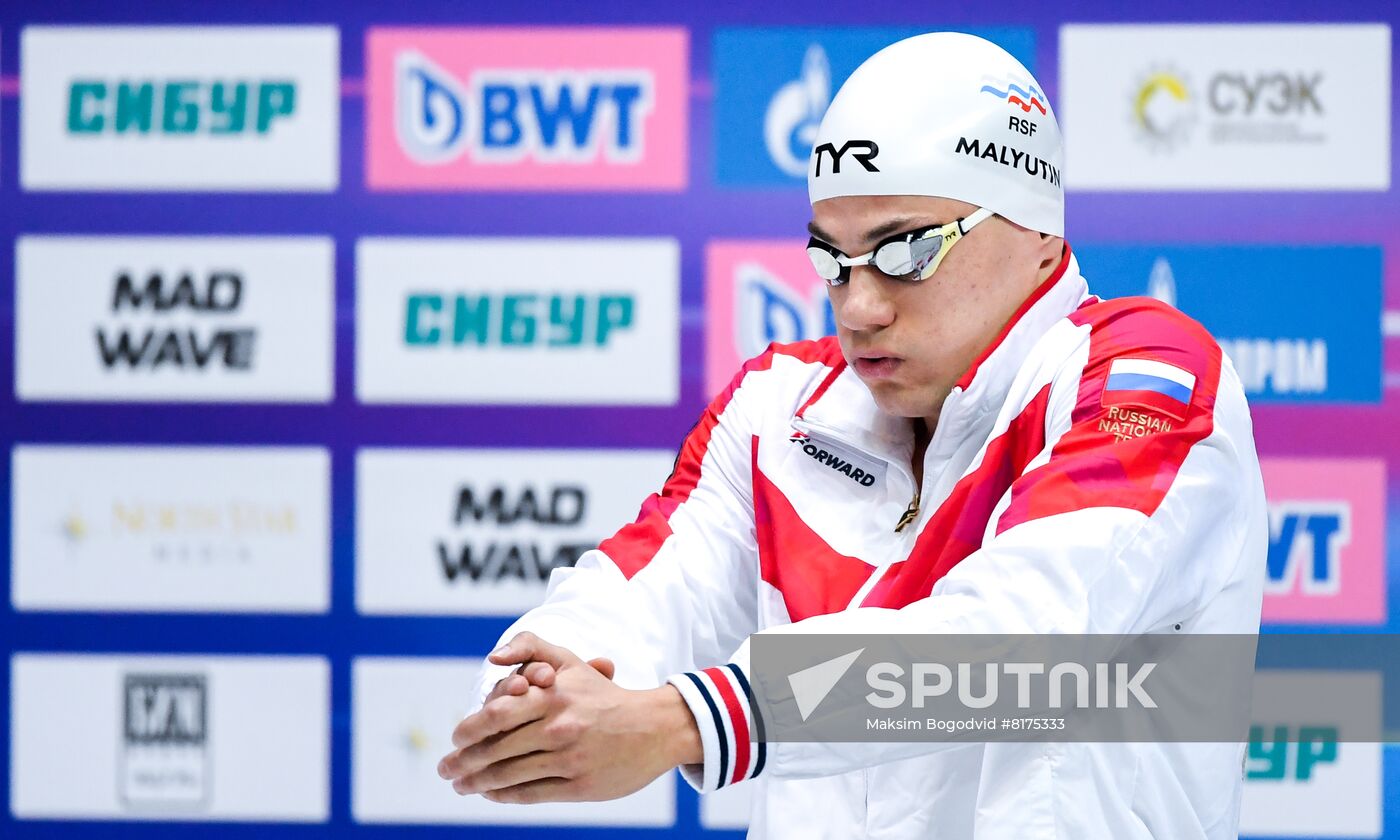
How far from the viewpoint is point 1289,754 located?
8.89 feet

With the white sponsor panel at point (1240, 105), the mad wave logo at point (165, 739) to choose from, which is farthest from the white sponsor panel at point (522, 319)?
the white sponsor panel at point (1240, 105)

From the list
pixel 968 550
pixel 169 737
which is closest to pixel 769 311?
pixel 169 737

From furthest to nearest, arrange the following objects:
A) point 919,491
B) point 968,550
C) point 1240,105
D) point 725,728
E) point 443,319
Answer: point 443,319, point 1240,105, point 919,491, point 968,550, point 725,728

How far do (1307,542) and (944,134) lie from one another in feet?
5.79

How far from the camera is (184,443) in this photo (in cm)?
282

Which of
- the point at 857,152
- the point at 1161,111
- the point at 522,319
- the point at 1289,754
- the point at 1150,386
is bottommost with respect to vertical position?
the point at 1289,754

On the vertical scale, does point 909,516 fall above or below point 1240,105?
below

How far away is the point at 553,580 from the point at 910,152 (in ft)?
1.77

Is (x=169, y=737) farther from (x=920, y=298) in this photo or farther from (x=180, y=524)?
(x=920, y=298)

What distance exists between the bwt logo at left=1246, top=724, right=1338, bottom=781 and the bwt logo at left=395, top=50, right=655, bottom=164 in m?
1.64

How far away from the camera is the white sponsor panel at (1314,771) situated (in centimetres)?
269

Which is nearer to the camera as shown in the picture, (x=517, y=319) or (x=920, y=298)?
(x=920, y=298)

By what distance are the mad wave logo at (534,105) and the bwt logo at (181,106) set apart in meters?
0.21

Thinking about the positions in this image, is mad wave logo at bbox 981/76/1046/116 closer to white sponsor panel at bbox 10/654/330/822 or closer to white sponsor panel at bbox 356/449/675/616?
white sponsor panel at bbox 356/449/675/616
